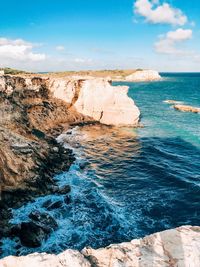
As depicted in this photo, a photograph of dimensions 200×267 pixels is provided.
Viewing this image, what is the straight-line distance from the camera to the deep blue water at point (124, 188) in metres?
22.3

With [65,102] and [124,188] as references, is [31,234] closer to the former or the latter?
[124,188]

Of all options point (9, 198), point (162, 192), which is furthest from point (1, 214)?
point (162, 192)

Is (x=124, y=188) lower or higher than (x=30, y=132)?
lower

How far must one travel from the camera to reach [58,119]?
54969 millimetres

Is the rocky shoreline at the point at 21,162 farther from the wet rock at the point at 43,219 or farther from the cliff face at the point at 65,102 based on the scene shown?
the cliff face at the point at 65,102

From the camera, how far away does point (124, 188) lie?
2991 centimetres

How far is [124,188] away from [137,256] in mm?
21167

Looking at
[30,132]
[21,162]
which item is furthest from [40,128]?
[21,162]

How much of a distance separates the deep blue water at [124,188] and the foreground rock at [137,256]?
11.6 meters

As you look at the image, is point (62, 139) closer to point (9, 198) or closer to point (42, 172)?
point (42, 172)

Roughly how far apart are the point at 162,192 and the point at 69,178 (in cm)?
951

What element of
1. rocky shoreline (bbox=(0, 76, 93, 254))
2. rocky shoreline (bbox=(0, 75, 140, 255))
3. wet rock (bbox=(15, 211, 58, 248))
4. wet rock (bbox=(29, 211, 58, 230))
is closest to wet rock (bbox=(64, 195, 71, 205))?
rocky shoreline (bbox=(0, 75, 140, 255))

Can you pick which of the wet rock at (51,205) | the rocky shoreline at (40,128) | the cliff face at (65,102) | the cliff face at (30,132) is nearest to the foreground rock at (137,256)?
the rocky shoreline at (40,128)

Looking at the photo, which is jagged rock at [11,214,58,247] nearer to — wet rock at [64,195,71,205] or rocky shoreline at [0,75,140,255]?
rocky shoreline at [0,75,140,255]
